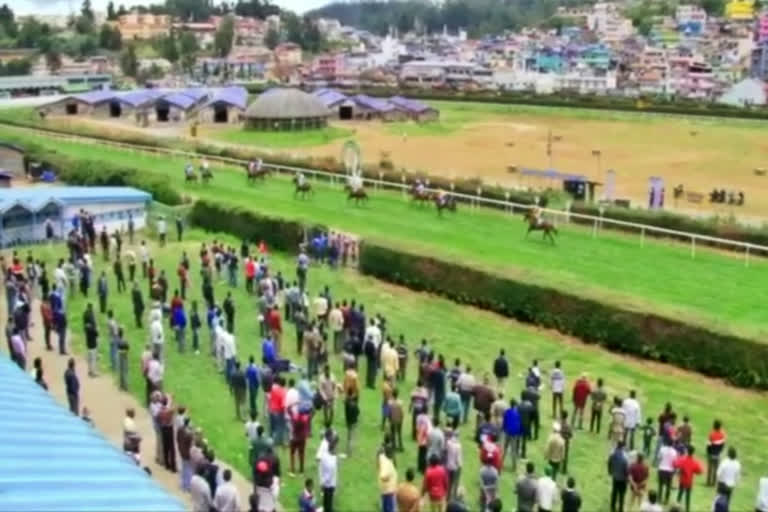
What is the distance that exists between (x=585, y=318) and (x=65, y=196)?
617 inches

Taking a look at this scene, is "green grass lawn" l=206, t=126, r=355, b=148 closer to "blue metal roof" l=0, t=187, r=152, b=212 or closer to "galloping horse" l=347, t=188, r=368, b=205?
"galloping horse" l=347, t=188, r=368, b=205

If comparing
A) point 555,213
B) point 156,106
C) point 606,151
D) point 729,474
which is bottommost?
point 606,151

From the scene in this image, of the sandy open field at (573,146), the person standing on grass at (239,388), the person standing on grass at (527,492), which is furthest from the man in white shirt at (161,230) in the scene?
the person standing on grass at (527,492)

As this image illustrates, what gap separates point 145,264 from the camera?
23547mm

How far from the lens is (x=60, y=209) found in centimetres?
2800

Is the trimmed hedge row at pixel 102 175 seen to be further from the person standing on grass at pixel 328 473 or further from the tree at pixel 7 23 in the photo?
the tree at pixel 7 23

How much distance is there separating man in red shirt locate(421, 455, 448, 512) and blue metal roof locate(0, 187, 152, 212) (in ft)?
61.3

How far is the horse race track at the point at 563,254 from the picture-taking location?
20312mm

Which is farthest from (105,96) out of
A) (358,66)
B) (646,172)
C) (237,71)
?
(358,66)

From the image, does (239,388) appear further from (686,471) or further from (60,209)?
(60,209)

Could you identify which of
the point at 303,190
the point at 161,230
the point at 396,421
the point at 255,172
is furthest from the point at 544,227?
the point at 396,421

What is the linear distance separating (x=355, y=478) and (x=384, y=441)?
678mm

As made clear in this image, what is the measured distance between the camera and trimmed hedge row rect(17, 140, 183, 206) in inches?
1283

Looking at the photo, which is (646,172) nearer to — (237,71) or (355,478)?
(355,478)
